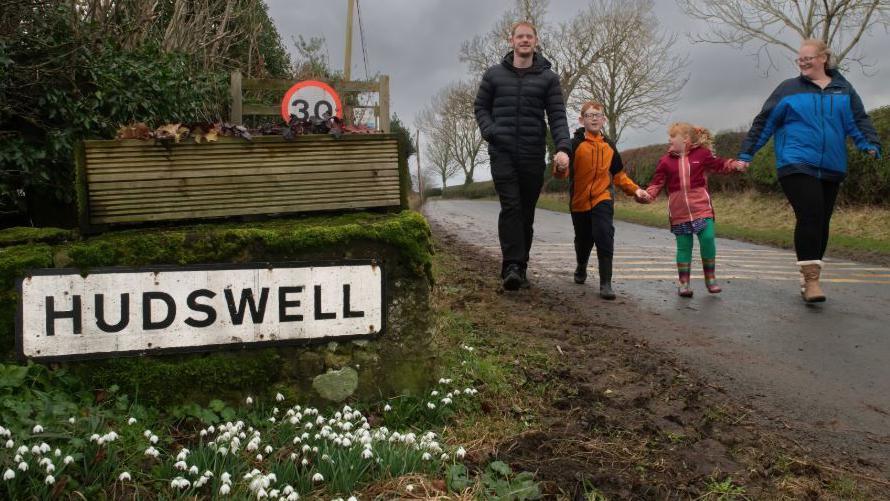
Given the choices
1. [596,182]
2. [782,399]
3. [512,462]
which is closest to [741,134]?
[596,182]

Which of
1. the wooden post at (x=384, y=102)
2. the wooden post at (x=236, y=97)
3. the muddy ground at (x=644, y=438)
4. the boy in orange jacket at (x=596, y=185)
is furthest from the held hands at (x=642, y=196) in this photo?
the wooden post at (x=384, y=102)

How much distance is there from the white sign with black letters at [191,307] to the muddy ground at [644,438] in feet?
2.59

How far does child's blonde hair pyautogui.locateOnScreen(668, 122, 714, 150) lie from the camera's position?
19.4 feet

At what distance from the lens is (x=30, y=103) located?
4910mm

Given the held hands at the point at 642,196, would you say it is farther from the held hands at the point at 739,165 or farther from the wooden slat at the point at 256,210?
the wooden slat at the point at 256,210

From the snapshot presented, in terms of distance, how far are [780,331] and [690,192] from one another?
1.88m

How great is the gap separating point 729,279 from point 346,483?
574 centimetres

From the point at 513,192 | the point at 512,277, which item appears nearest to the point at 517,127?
the point at 513,192

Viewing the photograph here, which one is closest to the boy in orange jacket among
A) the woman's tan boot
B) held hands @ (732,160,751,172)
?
held hands @ (732,160,751,172)

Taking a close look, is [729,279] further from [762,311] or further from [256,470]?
[256,470]

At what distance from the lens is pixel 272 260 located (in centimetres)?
252

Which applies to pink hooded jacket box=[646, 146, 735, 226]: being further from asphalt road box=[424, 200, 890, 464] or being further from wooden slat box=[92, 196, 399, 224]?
wooden slat box=[92, 196, 399, 224]

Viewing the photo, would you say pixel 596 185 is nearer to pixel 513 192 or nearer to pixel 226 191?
pixel 513 192

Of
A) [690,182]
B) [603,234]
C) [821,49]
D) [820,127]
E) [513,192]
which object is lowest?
[603,234]
